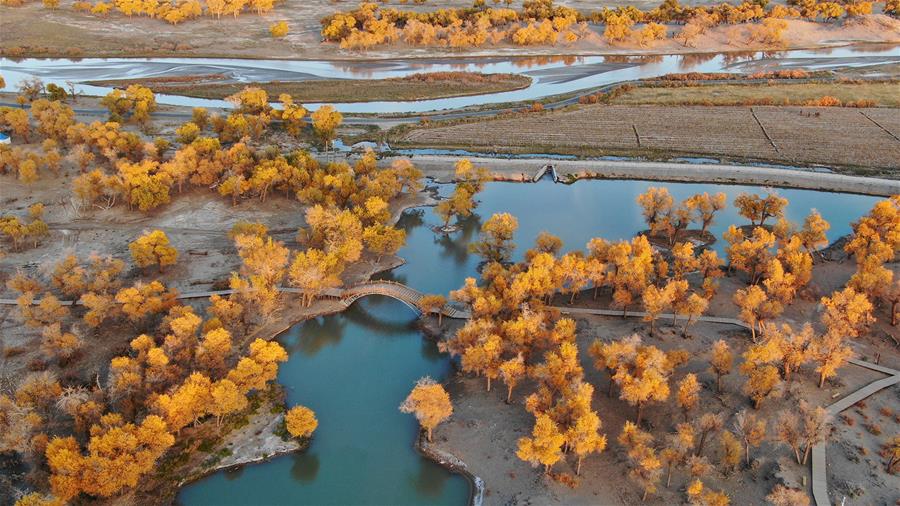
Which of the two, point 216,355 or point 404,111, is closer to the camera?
point 216,355

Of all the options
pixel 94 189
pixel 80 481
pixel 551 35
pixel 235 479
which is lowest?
pixel 235 479

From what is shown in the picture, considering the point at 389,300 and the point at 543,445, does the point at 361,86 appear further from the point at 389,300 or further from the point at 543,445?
the point at 543,445

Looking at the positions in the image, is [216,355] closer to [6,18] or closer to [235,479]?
[235,479]

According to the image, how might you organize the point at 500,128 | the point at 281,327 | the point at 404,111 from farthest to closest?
the point at 404,111 → the point at 500,128 → the point at 281,327

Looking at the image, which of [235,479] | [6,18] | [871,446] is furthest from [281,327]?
[6,18]

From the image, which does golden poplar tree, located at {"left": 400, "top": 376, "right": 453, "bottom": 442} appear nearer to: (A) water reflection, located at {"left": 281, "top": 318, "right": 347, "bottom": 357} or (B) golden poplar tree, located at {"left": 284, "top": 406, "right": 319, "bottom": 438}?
(B) golden poplar tree, located at {"left": 284, "top": 406, "right": 319, "bottom": 438}

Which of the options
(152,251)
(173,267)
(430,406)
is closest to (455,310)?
(430,406)
